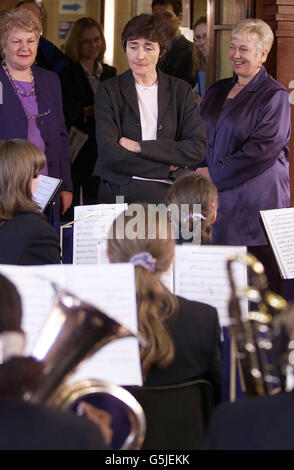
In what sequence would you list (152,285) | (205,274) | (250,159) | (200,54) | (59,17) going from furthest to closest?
(59,17) < (200,54) < (250,159) < (205,274) < (152,285)

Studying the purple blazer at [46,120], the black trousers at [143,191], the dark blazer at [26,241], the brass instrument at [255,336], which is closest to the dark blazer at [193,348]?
the brass instrument at [255,336]

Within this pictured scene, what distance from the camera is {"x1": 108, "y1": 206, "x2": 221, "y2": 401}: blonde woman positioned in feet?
8.24

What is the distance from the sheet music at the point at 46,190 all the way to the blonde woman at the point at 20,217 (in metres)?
0.74

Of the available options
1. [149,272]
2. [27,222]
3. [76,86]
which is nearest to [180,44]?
[76,86]

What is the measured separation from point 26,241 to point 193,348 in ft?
3.27

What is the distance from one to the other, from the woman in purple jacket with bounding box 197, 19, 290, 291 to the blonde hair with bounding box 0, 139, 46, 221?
171 cm

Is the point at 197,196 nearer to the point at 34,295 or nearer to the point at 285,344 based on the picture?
the point at 34,295

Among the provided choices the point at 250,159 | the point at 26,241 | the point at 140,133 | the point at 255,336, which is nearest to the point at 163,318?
the point at 255,336

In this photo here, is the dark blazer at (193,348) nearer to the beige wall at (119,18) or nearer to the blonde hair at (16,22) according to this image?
the blonde hair at (16,22)

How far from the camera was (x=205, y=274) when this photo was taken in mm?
Result: 3041

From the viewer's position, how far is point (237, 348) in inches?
78.0

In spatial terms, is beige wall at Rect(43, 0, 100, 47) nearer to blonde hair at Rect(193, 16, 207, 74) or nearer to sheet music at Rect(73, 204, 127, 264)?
blonde hair at Rect(193, 16, 207, 74)

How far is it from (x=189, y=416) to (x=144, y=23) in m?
2.55

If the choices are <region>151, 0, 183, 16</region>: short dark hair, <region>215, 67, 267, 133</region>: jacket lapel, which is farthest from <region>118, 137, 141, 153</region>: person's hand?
<region>151, 0, 183, 16</region>: short dark hair
